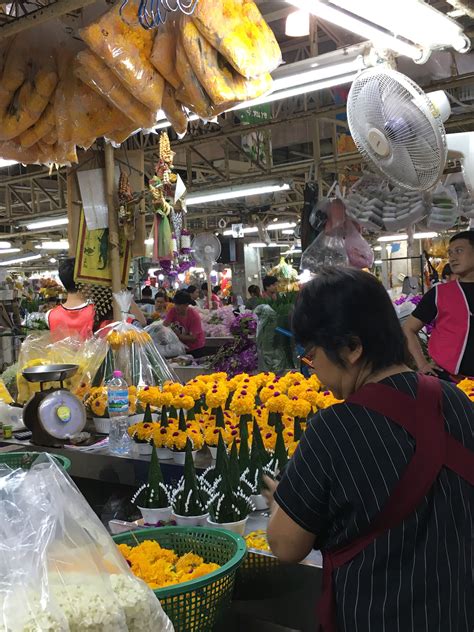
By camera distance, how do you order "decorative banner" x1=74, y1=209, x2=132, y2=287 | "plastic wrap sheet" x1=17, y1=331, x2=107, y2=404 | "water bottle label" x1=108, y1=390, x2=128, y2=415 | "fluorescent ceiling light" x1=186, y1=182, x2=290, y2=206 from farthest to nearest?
1. "fluorescent ceiling light" x1=186, y1=182, x2=290, y2=206
2. "decorative banner" x1=74, y1=209, x2=132, y2=287
3. "plastic wrap sheet" x1=17, y1=331, x2=107, y2=404
4. "water bottle label" x1=108, y1=390, x2=128, y2=415

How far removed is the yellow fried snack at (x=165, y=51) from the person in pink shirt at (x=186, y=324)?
6097 mm

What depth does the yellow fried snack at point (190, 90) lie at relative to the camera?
2.15 meters

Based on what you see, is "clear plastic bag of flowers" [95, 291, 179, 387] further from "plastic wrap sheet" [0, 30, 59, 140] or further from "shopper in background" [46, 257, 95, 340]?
"plastic wrap sheet" [0, 30, 59, 140]

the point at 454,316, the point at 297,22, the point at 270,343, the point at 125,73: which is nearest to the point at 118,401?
the point at 125,73

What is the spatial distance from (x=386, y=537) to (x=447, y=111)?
224 cm

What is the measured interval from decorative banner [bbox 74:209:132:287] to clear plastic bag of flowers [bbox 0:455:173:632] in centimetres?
324

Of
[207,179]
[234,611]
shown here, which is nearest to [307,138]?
[207,179]

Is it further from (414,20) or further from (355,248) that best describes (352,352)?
(355,248)

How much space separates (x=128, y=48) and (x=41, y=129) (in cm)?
A: 61

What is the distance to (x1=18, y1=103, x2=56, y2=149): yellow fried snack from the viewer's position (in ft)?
8.27

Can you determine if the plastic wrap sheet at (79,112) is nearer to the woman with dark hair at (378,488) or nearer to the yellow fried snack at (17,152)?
the yellow fried snack at (17,152)

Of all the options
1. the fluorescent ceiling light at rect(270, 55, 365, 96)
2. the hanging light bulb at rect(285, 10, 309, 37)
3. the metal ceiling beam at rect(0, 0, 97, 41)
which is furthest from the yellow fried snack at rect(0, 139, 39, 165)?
the hanging light bulb at rect(285, 10, 309, 37)

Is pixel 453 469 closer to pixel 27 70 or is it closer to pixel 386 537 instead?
pixel 386 537

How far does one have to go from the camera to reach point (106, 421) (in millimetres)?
3426
